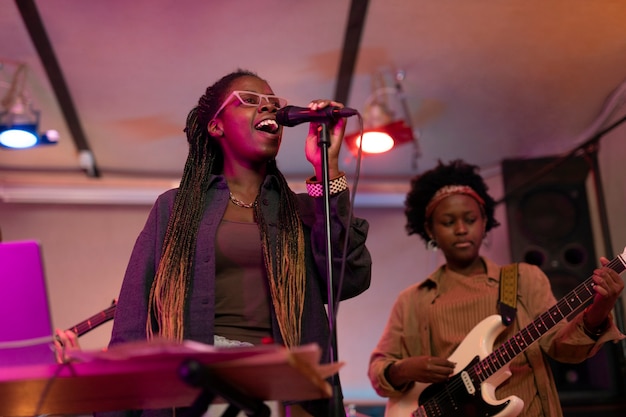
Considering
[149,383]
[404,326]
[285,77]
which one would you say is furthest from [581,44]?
[149,383]

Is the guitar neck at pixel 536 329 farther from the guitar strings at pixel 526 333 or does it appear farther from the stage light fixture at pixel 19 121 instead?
the stage light fixture at pixel 19 121

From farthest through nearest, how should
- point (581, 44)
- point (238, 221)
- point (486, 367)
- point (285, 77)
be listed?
point (285, 77)
point (581, 44)
point (486, 367)
point (238, 221)

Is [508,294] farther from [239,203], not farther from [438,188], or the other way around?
[239,203]

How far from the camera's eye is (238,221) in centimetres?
216

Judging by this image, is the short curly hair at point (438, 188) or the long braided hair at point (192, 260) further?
the short curly hair at point (438, 188)

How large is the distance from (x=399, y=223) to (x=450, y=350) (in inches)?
154

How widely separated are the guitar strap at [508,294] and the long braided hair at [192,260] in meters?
1.28

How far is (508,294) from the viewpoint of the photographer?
3121 mm

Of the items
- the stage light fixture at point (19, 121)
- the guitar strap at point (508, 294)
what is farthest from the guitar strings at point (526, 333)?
the stage light fixture at point (19, 121)

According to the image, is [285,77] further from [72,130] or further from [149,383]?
[149,383]

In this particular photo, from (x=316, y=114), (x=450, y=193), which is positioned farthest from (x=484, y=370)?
(x=316, y=114)

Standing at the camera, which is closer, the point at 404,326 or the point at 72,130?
the point at 404,326

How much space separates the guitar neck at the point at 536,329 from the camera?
277 centimetres

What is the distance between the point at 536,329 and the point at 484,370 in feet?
0.94
